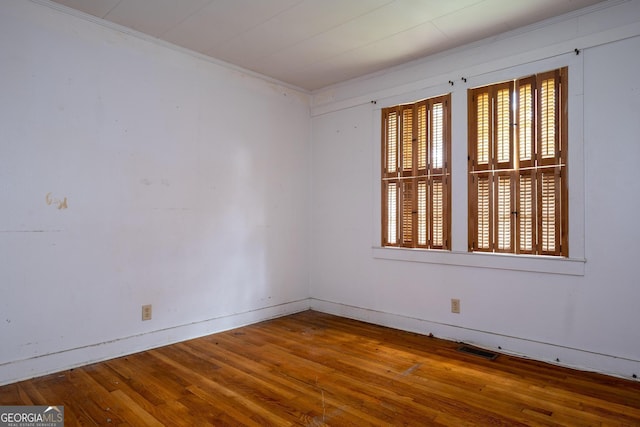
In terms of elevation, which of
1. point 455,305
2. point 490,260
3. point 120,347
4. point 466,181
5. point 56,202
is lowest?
point 120,347

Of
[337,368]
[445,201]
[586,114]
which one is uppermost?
[586,114]

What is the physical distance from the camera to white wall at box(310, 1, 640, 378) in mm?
2811

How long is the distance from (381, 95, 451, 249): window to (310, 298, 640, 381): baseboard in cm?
80

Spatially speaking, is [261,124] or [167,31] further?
[261,124]

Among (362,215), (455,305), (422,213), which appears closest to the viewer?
(455,305)

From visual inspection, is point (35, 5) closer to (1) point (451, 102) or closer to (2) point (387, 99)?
(2) point (387, 99)

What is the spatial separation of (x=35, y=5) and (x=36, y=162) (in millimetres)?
1159

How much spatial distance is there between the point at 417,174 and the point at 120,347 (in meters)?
3.18

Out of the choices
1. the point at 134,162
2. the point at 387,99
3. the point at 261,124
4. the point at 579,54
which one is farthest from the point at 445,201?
the point at 134,162

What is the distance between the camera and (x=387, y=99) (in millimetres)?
4164

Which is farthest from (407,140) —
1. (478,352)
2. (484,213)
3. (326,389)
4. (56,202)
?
(56,202)

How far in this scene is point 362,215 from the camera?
4.39m

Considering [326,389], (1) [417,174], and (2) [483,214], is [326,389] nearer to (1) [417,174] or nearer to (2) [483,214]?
(2) [483,214]

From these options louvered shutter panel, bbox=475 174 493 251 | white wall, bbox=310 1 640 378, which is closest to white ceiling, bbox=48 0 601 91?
white wall, bbox=310 1 640 378
